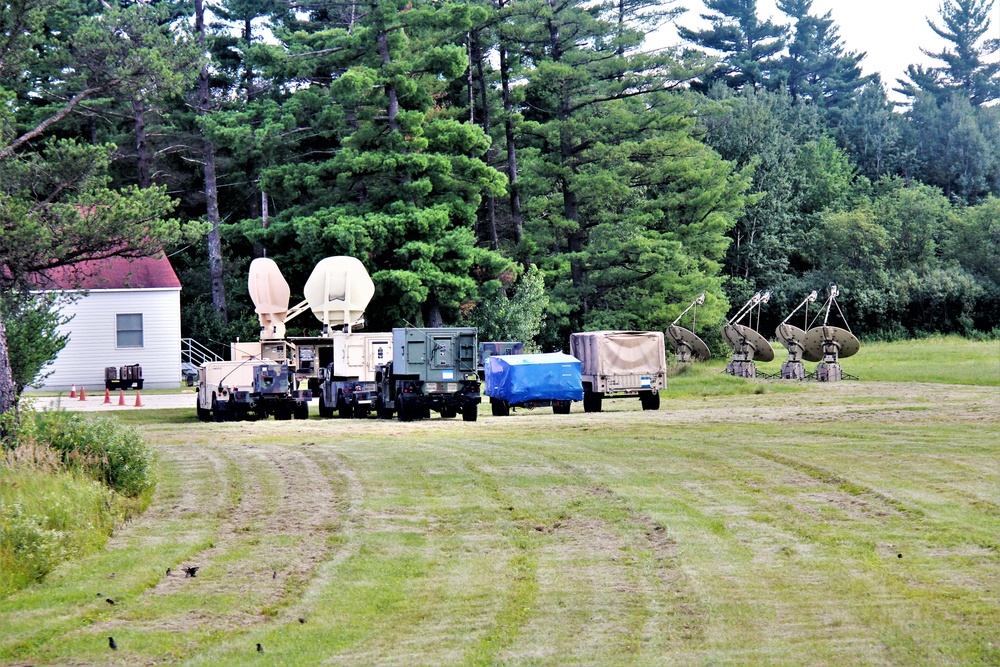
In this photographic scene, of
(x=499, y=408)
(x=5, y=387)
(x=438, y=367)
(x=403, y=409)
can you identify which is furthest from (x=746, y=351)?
(x=5, y=387)

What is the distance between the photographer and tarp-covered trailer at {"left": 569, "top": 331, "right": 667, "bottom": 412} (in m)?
32.2

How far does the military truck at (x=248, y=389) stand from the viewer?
30.6m

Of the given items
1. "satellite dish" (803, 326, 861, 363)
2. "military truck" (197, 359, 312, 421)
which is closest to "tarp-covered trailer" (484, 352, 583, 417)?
"military truck" (197, 359, 312, 421)

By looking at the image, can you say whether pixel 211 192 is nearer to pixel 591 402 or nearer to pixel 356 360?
pixel 356 360

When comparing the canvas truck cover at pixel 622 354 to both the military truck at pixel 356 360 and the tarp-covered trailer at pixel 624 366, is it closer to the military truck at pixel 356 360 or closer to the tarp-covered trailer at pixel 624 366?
the tarp-covered trailer at pixel 624 366

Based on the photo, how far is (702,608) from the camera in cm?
963

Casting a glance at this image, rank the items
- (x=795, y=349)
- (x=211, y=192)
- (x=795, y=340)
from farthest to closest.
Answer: (x=211, y=192) < (x=795, y=349) < (x=795, y=340)

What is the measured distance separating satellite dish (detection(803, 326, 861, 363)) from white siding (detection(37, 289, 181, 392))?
22.2 m

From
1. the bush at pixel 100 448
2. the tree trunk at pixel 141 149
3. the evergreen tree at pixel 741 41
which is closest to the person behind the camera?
the bush at pixel 100 448

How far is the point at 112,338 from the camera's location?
4372 centimetres

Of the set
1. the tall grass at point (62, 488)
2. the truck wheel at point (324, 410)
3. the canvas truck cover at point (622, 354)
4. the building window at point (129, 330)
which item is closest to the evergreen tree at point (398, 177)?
the building window at point (129, 330)

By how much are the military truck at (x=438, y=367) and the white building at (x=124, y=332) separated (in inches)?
677

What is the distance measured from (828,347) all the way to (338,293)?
16918mm

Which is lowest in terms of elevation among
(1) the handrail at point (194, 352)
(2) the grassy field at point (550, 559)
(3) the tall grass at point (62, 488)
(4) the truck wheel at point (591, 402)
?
(2) the grassy field at point (550, 559)
